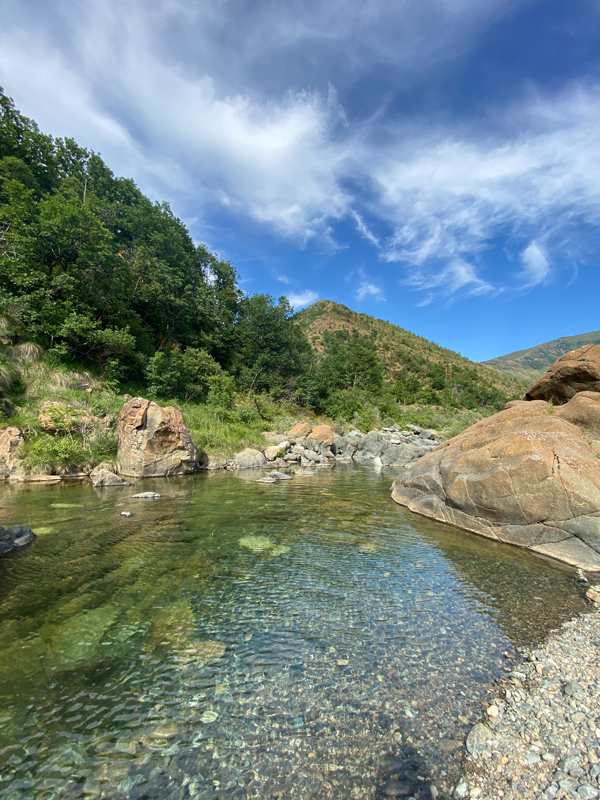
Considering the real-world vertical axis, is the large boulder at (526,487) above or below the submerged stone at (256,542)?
above

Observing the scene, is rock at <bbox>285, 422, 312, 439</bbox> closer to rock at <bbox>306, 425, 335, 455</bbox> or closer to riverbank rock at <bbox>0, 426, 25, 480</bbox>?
rock at <bbox>306, 425, 335, 455</bbox>

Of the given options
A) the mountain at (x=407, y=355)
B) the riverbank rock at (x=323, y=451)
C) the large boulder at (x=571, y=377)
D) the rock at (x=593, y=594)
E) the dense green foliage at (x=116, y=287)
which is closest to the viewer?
the rock at (x=593, y=594)

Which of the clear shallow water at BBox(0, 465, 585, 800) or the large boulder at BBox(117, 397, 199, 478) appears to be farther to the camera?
the large boulder at BBox(117, 397, 199, 478)

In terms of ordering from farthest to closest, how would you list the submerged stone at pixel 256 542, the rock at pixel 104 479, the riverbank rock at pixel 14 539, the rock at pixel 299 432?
1. the rock at pixel 299 432
2. the rock at pixel 104 479
3. the submerged stone at pixel 256 542
4. the riverbank rock at pixel 14 539

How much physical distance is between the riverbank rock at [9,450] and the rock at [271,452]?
1389 cm

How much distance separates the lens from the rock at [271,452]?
24.0m

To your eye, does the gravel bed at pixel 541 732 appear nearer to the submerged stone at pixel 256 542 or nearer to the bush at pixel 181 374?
the submerged stone at pixel 256 542

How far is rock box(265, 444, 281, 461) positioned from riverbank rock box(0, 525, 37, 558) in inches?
644

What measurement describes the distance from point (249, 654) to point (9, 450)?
15395 mm

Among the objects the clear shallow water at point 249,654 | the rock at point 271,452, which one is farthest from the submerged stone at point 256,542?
the rock at point 271,452

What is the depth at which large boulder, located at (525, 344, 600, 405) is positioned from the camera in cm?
1240

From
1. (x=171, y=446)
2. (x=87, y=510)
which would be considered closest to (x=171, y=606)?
(x=87, y=510)

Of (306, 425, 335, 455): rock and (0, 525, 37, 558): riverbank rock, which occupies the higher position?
(306, 425, 335, 455): rock

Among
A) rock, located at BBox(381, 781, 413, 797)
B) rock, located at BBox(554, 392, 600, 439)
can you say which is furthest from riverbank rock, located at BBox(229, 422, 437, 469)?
rock, located at BBox(381, 781, 413, 797)
